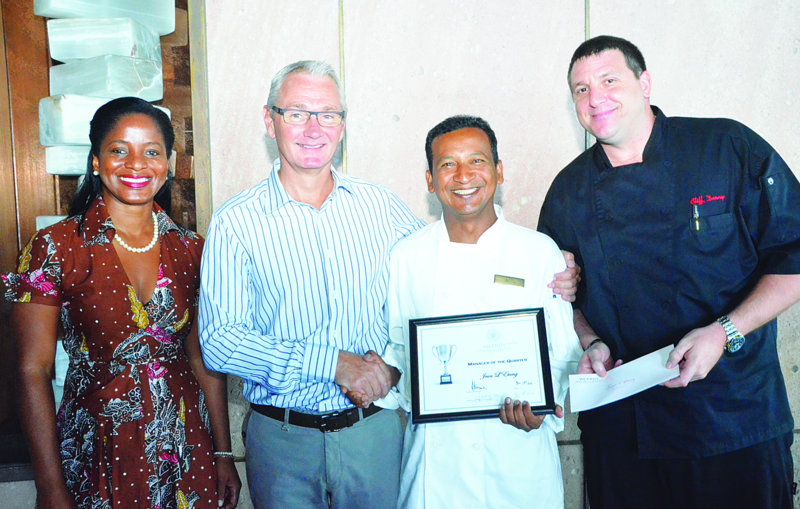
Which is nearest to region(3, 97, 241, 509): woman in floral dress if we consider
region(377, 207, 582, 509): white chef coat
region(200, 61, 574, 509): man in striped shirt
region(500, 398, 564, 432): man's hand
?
region(200, 61, 574, 509): man in striped shirt

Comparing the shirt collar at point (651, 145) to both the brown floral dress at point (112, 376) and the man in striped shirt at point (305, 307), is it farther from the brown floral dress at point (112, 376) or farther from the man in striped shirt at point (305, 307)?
the brown floral dress at point (112, 376)

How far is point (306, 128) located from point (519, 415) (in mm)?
1225

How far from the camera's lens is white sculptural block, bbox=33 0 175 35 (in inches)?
107

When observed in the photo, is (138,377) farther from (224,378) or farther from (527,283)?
(527,283)

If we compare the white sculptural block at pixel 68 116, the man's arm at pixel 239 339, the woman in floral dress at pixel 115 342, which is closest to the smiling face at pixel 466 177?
the man's arm at pixel 239 339

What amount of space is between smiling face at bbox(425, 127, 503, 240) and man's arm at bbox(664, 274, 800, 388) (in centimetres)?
78

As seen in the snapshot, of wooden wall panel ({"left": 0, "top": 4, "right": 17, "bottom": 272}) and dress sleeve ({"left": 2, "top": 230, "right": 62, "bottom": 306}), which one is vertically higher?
wooden wall panel ({"left": 0, "top": 4, "right": 17, "bottom": 272})

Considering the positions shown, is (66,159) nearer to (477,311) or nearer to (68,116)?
(68,116)

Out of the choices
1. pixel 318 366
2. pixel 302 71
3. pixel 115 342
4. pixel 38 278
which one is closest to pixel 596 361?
pixel 318 366

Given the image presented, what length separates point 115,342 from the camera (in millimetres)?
1902

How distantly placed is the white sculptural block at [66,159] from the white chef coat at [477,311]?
1.83 meters

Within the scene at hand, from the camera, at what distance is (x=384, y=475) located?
1.99 metres

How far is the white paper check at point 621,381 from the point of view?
5.57ft

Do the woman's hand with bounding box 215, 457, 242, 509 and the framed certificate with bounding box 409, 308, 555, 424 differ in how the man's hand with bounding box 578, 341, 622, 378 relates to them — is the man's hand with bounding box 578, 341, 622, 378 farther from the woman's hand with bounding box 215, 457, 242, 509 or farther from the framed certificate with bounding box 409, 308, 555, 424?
the woman's hand with bounding box 215, 457, 242, 509
